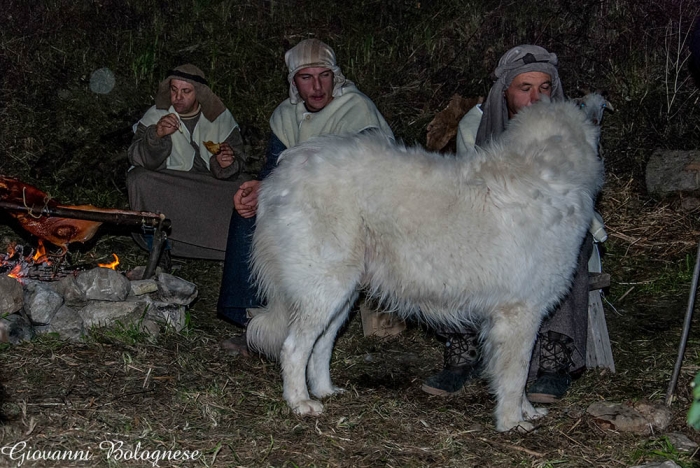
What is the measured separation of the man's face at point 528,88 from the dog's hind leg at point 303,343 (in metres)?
1.52

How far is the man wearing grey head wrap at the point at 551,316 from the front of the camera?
4711 mm

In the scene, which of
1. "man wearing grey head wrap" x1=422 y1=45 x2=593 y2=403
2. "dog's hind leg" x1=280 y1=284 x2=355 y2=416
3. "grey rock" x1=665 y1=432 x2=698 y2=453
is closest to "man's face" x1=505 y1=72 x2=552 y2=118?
"man wearing grey head wrap" x1=422 y1=45 x2=593 y2=403

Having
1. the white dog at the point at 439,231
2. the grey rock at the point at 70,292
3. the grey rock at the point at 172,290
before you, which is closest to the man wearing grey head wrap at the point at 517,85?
the white dog at the point at 439,231

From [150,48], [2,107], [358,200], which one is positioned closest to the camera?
[358,200]

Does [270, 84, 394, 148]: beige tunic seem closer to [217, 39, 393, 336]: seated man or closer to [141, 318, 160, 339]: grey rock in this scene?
[217, 39, 393, 336]: seated man

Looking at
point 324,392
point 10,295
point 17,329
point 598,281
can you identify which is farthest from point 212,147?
point 598,281

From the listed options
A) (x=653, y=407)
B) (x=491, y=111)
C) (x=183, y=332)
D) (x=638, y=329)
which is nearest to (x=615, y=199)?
(x=638, y=329)

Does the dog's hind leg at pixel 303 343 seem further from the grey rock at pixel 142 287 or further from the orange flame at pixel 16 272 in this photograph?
the orange flame at pixel 16 272

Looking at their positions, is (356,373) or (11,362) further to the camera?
(356,373)

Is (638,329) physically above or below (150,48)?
below

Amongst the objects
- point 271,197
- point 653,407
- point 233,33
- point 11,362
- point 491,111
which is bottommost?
point 11,362

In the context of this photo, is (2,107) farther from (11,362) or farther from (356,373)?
(356,373)

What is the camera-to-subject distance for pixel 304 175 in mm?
4098

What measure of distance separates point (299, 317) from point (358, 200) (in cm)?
67
